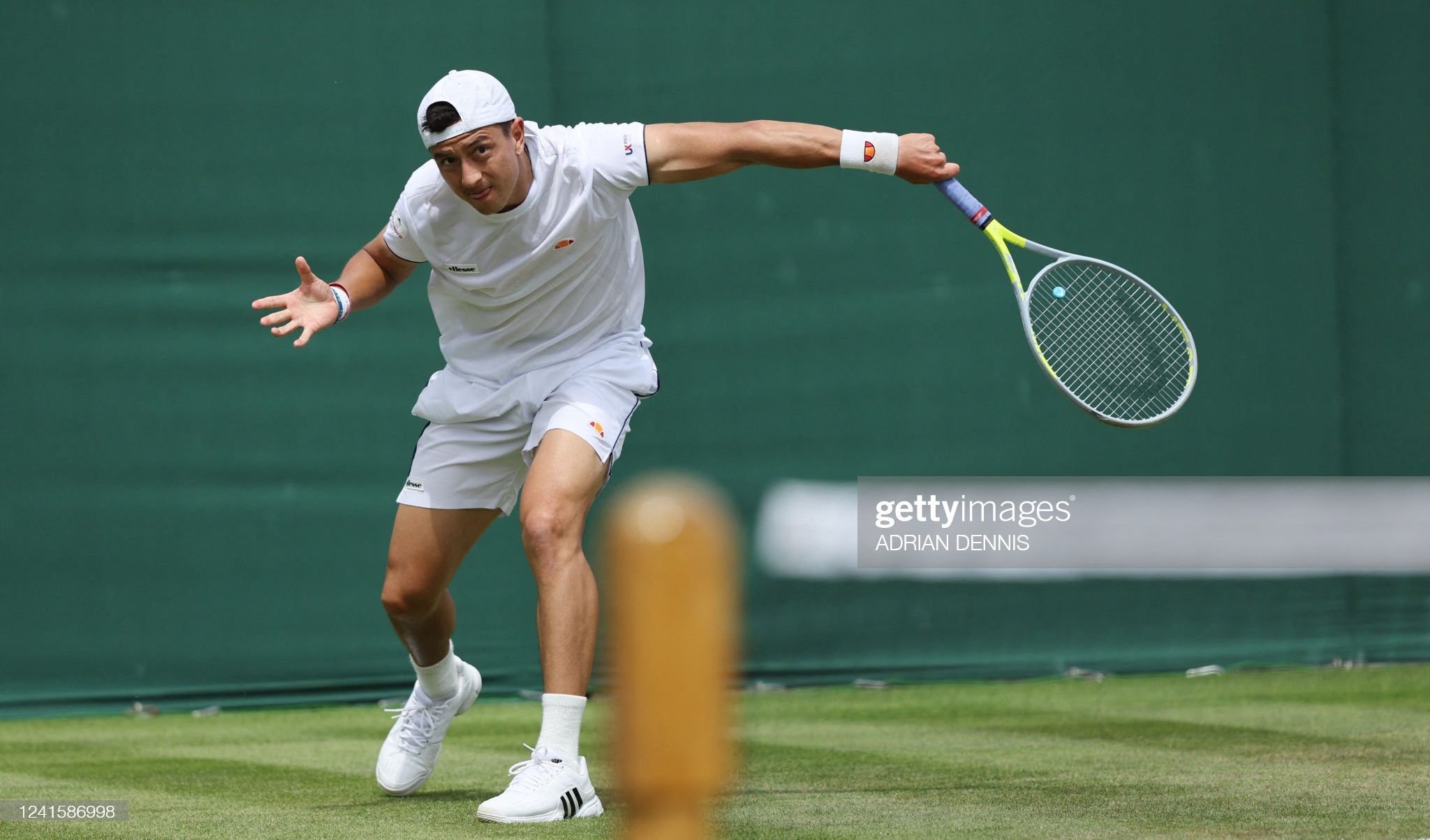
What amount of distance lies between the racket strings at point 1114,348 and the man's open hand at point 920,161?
54 cm

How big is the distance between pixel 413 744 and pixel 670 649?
116 inches

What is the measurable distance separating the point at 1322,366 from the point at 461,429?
4.15 meters

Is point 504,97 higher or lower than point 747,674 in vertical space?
higher

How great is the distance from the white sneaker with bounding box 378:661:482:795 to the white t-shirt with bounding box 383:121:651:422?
0.65 metres

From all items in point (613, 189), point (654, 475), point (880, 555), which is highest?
point (613, 189)

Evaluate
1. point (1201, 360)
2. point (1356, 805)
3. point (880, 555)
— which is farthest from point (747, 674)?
point (1356, 805)

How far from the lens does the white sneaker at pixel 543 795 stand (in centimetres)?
320

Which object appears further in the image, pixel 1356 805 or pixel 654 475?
pixel 654 475

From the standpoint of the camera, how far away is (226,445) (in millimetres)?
5801

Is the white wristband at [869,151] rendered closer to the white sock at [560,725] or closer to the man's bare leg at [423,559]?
the man's bare leg at [423,559]

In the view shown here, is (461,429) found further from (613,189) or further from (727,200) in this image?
(727,200)

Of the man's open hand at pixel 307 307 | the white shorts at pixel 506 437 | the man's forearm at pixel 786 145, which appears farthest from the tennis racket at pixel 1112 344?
the man's open hand at pixel 307 307

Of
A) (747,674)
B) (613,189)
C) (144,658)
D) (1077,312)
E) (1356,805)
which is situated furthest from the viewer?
(747,674)

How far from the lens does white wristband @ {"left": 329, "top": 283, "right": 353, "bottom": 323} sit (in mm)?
3558
